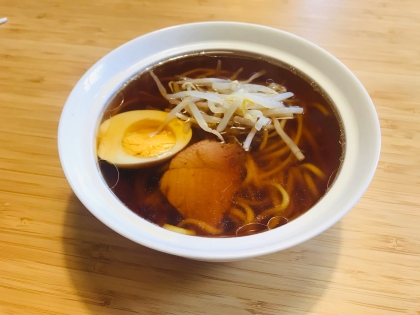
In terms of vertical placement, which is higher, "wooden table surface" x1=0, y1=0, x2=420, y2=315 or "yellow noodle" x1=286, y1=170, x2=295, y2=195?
"yellow noodle" x1=286, y1=170, x2=295, y2=195

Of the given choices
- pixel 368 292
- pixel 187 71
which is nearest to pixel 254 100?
pixel 187 71

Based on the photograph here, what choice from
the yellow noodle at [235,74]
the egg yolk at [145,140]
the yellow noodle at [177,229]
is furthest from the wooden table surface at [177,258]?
the yellow noodle at [235,74]

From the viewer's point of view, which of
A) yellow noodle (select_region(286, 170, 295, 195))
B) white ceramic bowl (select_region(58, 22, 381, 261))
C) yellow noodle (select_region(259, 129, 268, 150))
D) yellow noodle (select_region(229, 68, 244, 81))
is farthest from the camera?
yellow noodle (select_region(229, 68, 244, 81))

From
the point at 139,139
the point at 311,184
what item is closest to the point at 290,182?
the point at 311,184

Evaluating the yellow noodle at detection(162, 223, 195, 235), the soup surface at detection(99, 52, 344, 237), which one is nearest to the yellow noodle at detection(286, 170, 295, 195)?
the soup surface at detection(99, 52, 344, 237)

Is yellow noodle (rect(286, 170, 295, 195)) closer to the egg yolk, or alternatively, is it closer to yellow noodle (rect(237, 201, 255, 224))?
yellow noodle (rect(237, 201, 255, 224))

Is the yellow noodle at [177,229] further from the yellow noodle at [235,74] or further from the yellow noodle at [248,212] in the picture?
the yellow noodle at [235,74]
